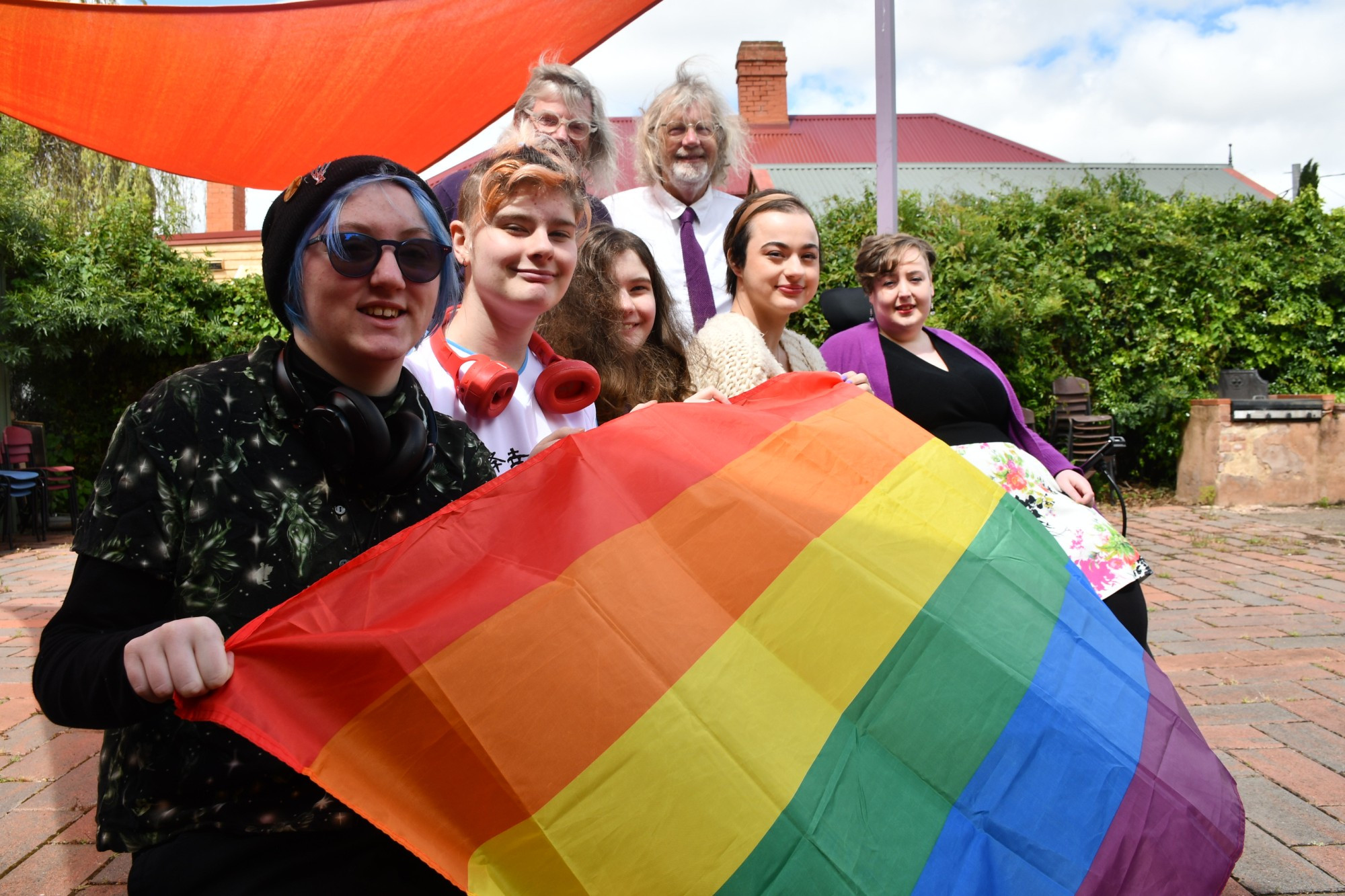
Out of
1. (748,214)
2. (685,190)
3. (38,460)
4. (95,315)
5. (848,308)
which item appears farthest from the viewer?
(38,460)

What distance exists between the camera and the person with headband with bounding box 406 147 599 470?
1.93 meters

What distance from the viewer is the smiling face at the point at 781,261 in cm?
262

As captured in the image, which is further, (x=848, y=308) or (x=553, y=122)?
(x=848, y=308)

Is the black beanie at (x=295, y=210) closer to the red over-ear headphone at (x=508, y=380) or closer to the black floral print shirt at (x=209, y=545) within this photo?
the black floral print shirt at (x=209, y=545)

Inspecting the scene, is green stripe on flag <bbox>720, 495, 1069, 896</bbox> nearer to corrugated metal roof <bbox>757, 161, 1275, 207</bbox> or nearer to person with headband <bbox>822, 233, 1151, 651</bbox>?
person with headband <bbox>822, 233, 1151, 651</bbox>

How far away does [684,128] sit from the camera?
329cm

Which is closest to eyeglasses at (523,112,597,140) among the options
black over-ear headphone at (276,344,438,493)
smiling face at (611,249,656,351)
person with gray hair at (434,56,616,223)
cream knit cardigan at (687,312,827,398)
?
person with gray hair at (434,56,616,223)

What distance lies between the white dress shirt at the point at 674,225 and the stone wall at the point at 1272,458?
7.57 m

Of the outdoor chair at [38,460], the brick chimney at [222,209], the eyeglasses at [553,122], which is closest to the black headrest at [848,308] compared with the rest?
the eyeglasses at [553,122]

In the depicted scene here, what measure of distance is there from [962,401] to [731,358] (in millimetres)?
1039

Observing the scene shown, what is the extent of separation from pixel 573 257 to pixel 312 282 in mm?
757

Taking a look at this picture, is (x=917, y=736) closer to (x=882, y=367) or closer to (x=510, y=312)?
(x=510, y=312)

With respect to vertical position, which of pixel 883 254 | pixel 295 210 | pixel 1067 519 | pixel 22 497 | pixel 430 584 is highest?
pixel 883 254

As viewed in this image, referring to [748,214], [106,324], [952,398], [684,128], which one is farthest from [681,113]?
[106,324]
